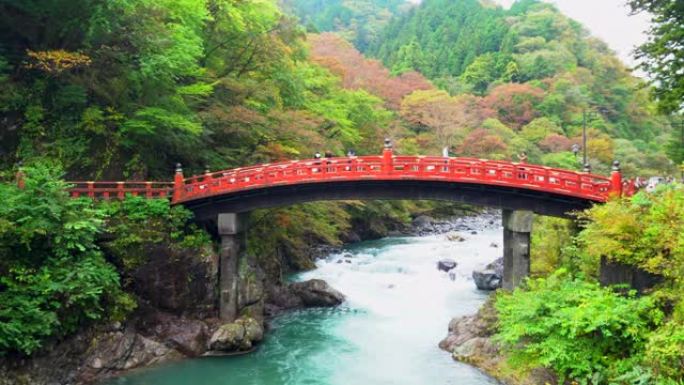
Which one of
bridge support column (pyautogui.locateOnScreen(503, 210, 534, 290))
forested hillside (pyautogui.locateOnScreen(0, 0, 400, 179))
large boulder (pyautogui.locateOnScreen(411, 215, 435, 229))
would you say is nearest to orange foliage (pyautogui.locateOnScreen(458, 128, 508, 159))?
large boulder (pyautogui.locateOnScreen(411, 215, 435, 229))

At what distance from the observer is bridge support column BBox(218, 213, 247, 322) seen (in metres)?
22.8

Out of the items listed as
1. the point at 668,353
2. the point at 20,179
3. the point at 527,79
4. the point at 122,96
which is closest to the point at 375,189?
the point at 122,96

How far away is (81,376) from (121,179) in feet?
29.2

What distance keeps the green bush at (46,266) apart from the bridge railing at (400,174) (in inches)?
204

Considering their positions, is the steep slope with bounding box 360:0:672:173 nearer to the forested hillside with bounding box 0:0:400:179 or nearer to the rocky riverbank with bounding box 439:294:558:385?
the rocky riverbank with bounding box 439:294:558:385

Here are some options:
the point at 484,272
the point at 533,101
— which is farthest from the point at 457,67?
the point at 484,272

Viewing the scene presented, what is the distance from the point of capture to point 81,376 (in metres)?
17.9

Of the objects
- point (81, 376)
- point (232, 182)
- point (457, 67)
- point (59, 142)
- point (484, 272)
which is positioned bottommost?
point (81, 376)

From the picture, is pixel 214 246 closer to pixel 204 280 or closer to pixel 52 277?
pixel 204 280

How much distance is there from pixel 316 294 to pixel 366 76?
43756 mm

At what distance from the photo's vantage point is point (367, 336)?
23.9 meters

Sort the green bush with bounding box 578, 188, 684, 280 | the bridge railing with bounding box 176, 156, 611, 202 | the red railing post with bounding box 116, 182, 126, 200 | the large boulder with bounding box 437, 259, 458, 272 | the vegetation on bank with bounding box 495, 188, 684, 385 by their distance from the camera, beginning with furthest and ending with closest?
the large boulder with bounding box 437, 259, 458, 272 < the red railing post with bounding box 116, 182, 126, 200 < the bridge railing with bounding box 176, 156, 611, 202 < the green bush with bounding box 578, 188, 684, 280 < the vegetation on bank with bounding box 495, 188, 684, 385

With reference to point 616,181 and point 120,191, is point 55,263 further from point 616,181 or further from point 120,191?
point 616,181

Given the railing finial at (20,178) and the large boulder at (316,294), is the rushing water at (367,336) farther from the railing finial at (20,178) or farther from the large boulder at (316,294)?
the railing finial at (20,178)
